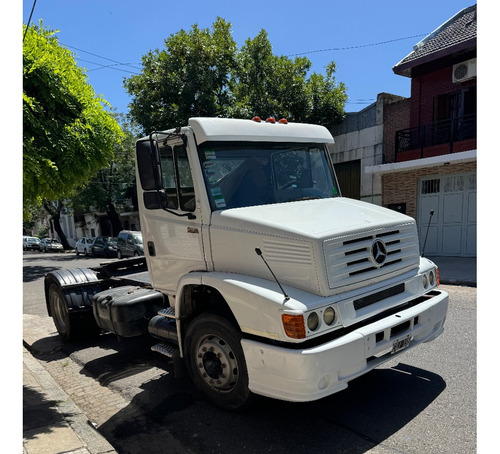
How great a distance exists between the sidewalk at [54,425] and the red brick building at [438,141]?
13.6 m

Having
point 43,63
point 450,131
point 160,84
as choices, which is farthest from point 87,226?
point 43,63

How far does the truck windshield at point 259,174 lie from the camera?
3975mm

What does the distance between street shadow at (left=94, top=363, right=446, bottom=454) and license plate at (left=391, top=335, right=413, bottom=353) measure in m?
0.58

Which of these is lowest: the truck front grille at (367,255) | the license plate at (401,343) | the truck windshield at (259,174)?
the license plate at (401,343)

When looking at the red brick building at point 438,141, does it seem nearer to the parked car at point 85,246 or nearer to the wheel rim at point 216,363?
the wheel rim at point 216,363

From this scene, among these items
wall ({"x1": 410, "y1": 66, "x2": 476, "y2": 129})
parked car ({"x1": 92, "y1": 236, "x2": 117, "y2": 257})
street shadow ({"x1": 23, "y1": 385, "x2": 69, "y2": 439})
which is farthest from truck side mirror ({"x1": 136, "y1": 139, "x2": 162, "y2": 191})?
parked car ({"x1": 92, "y1": 236, "x2": 117, "y2": 257})

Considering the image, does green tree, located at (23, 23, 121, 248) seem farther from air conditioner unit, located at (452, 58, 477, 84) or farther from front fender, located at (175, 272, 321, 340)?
air conditioner unit, located at (452, 58, 477, 84)

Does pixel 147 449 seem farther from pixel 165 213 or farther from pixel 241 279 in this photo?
pixel 165 213

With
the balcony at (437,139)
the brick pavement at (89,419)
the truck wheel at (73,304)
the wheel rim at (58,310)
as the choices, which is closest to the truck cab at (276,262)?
the brick pavement at (89,419)

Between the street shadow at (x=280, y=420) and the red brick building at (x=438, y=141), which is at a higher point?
the red brick building at (x=438, y=141)

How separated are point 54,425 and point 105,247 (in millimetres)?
22959

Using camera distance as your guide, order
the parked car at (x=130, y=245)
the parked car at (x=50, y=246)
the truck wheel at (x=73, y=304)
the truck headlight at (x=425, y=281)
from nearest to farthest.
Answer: the truck headlight at (x=425, y=281)
the truck wheel at (x=73, y=304)
the parked car at (x=130, y=245)
the parked car at (x=50, y=246)

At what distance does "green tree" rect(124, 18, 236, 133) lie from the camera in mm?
16234

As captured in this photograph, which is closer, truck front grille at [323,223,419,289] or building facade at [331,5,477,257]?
truck front grille at [323,223,419,289]
